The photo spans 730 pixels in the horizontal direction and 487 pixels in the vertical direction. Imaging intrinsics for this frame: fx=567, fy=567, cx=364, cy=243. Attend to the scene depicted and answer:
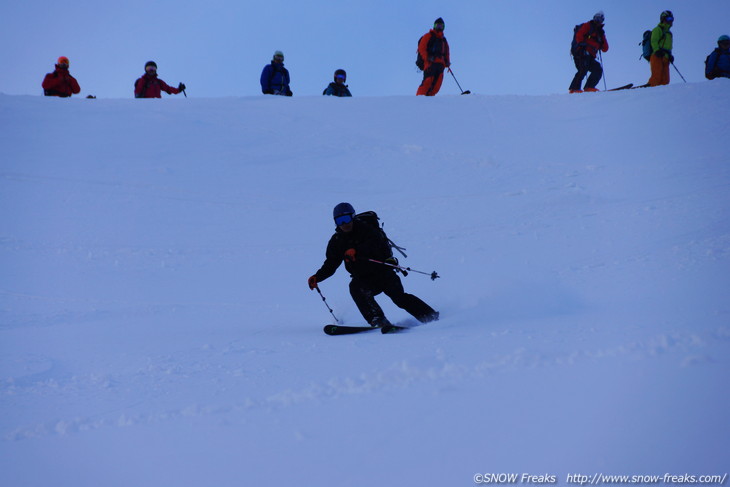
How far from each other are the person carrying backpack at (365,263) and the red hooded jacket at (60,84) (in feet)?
40.5

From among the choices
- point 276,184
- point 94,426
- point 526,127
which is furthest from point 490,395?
point 526,127

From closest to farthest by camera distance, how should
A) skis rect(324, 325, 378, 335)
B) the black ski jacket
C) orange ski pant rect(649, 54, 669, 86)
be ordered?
1. skis rect(324, 325, 378, 335)
2. the black ski jacket
3. orange ski pant rect(649, 54, 669, 86)

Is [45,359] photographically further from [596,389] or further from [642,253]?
[642,253]

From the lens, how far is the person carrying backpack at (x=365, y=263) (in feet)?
18.5

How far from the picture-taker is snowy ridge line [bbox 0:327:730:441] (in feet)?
9.89

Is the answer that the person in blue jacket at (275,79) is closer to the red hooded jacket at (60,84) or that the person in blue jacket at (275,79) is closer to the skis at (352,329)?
the red hooded jacket at (60,84)

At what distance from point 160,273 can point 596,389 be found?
663cm

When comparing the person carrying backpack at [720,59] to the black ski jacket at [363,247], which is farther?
the person carrying backpack at [720,59]

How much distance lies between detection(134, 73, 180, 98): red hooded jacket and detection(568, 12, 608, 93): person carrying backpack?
11174mm

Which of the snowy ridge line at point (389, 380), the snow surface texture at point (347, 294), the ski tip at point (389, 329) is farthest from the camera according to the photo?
the ski tip at point (389, 329)

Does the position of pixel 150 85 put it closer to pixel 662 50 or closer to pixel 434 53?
pixel 434 53

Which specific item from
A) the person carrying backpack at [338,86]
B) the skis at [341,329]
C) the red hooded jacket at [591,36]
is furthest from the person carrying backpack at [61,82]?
the red hooded jacket at [591,36]

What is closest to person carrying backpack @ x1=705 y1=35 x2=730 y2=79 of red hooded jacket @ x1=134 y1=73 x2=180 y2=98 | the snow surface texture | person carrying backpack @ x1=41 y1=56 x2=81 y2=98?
the snow surface texture

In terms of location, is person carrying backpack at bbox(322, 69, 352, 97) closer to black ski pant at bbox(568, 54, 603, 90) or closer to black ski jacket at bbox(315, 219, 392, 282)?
black ski pant at bbox(568, 54, 603, 90)
